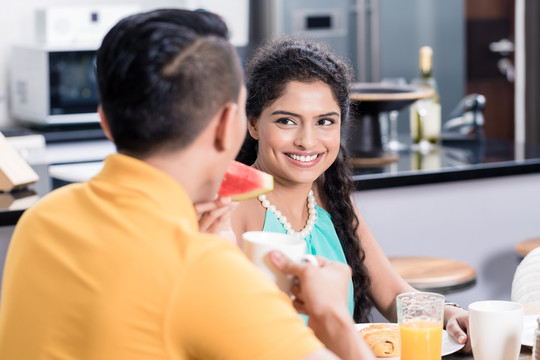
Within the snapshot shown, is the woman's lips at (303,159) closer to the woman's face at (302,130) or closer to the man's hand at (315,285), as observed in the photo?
the woman's face at (302,130)

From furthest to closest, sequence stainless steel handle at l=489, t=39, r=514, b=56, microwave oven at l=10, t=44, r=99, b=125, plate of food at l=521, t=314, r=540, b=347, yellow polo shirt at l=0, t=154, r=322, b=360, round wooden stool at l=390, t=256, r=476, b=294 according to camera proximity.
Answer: stainless steel handle at l=489, t=39, r=514, b=56, microwave oven at l=10, t=44, r=99, b=125, round wooden stool at l=390, t=256, r=476, b=294, plate of food at l=521, t=314, r=540, b=347, yellow polo shirt at l=0, t=154, r=322, b=360

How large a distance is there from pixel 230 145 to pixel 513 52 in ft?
19.5

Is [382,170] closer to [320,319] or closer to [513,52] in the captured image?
[320,319]

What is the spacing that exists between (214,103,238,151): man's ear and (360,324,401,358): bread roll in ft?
1.89

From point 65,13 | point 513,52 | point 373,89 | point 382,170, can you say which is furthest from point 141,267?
point 513,52

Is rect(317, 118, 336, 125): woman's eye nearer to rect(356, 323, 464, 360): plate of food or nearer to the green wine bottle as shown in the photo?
rect(356, 323, 464, 360): plate of food

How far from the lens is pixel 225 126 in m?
1.03

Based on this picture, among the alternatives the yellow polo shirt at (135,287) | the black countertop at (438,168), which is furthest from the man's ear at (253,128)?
the yellow polo shirt at (135,287)

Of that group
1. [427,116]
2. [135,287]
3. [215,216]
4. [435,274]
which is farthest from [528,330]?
[427,116]

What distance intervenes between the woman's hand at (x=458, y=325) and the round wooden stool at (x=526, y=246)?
1.42 m

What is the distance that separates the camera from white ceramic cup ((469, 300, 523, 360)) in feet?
4.46

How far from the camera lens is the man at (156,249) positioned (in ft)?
3.00

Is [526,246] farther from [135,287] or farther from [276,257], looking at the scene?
[135,287]

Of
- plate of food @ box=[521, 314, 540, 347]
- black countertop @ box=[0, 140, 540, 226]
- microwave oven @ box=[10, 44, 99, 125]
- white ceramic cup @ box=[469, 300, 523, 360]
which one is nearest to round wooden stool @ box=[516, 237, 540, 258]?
black countertop @ box=[0, 140, 540, 226]
